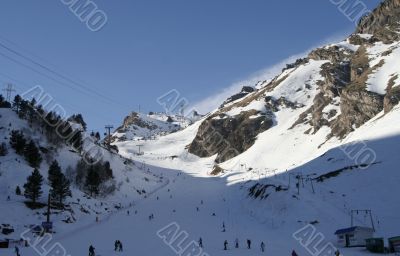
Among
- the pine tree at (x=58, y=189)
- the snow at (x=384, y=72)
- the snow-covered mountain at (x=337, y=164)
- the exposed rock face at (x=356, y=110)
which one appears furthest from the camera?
the snow at (x=384, y=72)

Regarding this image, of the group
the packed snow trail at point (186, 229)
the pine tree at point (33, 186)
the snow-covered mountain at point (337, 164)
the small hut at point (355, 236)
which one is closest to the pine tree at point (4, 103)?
the packed snow trail at point (186, 229)

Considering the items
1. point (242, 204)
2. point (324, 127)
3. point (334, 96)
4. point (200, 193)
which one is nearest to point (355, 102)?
point (324, 127)

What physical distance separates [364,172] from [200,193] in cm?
4614

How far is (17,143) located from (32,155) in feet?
10.7

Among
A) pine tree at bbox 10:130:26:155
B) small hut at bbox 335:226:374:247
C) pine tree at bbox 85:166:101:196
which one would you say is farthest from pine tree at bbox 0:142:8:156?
small hut at bbox 335:226:374:247

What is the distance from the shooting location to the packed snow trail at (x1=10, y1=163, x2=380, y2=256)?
48.7 meters

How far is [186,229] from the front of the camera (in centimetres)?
6550

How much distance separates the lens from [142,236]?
59.8 m

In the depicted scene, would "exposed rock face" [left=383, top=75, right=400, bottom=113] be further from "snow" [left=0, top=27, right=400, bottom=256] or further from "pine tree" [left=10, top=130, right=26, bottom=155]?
"pine tree" [left=10, top=130, right=26, bottom=155]

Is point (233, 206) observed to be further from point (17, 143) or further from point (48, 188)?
point (17, 143)

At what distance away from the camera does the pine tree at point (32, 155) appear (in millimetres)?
81375

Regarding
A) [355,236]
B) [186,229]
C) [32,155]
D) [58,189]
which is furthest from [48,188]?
[355,236]

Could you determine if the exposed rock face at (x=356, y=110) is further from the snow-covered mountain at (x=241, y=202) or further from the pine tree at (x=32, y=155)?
the pine tree at (x=32, y=155)

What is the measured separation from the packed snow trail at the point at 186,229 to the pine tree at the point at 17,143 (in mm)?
20097
